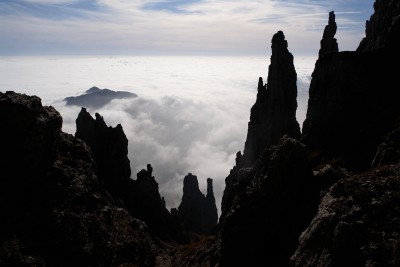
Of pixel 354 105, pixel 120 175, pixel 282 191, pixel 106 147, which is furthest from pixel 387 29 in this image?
pixel 120 175

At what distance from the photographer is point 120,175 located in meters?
115

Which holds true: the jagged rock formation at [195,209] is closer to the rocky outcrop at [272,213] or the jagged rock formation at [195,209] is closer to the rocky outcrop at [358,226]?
the rocky outcrop at [272,213]

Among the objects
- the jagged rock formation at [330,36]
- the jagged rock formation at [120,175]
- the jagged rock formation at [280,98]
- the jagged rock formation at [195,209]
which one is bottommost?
the jagged rock formation at [195,209]

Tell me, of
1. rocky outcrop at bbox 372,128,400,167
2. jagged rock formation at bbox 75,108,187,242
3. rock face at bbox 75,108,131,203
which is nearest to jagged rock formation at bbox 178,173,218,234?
jagged rock formation at bbox 75,108,187,242

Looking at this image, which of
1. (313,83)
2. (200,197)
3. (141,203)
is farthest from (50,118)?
(200,197)

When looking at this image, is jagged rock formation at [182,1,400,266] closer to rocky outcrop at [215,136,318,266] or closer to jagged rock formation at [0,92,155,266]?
rocky outcrop at [215,136,318,266]

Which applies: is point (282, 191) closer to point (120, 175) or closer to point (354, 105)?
point (354, 105)

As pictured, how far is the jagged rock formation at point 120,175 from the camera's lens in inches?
4385

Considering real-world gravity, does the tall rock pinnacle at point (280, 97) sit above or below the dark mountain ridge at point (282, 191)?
above

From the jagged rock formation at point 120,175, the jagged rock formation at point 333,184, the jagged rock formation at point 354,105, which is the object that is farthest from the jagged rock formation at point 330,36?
the jagged rock formation at point 120,175

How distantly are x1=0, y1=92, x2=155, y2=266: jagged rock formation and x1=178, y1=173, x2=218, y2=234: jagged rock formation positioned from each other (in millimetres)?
108043

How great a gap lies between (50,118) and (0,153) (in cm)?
1036

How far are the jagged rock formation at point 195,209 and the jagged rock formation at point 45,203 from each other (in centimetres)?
10804

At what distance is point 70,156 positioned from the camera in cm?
6500
